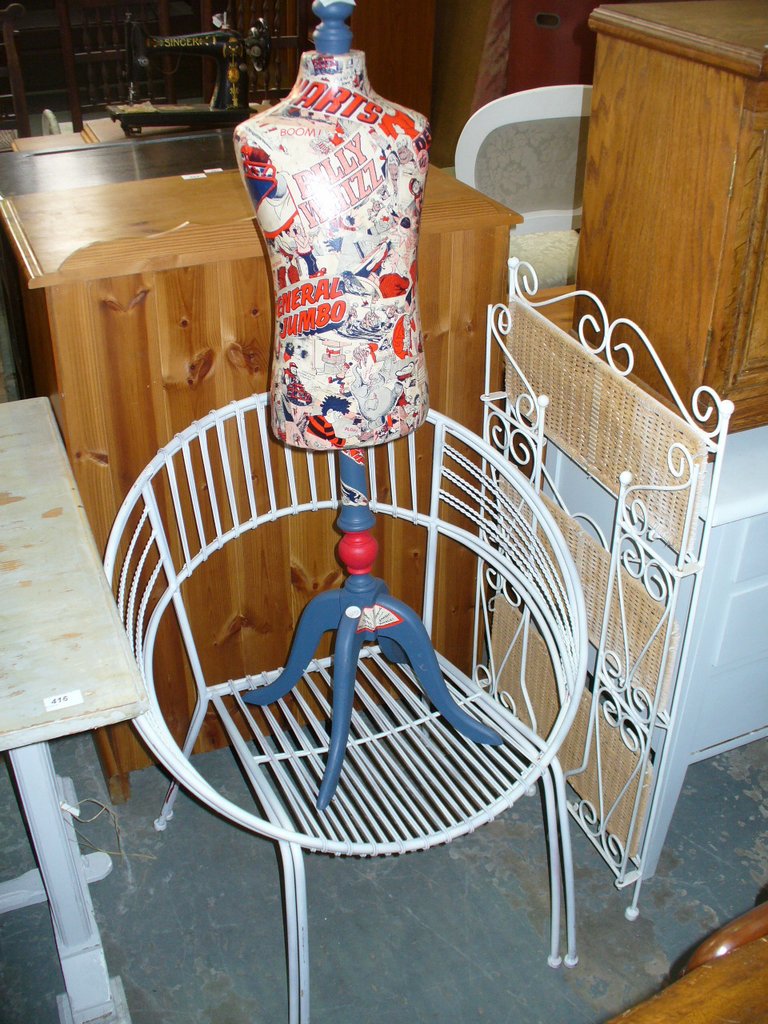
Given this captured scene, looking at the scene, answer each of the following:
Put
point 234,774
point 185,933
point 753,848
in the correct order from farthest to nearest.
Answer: point 234,774, point 753,848, point 185,933

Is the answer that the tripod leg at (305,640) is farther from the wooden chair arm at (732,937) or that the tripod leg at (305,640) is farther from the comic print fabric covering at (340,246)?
the wooden chair arm at (732,937)

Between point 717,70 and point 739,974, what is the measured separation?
968mm

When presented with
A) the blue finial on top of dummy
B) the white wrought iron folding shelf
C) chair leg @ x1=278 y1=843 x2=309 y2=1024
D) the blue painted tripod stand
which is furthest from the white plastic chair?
chair leg @ x1=278 y1=843 x2=309 y2=1024

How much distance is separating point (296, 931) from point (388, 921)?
0.32m

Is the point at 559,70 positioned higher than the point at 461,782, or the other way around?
the point at 559,70

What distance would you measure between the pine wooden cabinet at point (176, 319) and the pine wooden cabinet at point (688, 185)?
8.1 inches

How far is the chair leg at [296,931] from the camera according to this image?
4.34ft

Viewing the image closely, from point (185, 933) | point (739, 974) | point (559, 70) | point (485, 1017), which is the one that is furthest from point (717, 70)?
point (559, 70)

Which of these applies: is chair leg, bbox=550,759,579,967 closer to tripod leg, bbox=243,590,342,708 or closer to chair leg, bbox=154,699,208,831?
tripod leg, bbox=243,590,342,708

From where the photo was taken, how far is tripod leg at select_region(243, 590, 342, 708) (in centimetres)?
151

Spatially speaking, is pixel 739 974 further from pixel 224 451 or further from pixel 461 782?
pixel 224 451

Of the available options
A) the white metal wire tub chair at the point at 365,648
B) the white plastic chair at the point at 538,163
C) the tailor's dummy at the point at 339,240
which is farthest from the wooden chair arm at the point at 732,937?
the white plastic chair at the point at 538,163

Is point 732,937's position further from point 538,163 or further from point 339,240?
point 538,163

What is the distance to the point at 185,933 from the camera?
162 centimetres
